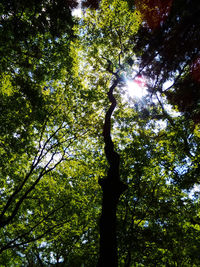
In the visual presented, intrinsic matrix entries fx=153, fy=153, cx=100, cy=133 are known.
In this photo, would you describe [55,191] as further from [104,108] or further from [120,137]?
[104,108]

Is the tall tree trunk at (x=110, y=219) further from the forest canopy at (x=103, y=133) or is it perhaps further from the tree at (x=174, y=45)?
the tree at (x=174, y=45)

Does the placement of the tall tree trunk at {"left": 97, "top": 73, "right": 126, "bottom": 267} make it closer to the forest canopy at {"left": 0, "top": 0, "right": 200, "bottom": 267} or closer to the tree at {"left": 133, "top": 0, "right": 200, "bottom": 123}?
the forest canopy at {"left": 0, "top": 0, "right": 200, "bottom": 267}

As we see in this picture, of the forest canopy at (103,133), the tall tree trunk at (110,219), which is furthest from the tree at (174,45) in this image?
the tall tree trunk at (110,219)

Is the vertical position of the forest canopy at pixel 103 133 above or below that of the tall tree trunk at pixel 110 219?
above

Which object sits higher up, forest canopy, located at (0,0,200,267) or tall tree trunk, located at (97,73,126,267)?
forest canopy, located at (0,0,200,267)

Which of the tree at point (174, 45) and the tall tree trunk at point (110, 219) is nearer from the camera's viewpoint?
the tall tree trunk at point (110, 219)

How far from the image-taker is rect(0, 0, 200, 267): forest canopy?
6.55m

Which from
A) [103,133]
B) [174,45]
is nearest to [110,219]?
[103,133]

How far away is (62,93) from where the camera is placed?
1462 cm

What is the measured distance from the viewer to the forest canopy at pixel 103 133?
6.55m

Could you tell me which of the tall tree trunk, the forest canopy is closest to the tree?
the forest canopy

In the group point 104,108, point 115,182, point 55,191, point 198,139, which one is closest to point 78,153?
point 55,191

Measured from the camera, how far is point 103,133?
8.68m

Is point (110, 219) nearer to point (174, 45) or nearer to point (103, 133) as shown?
point (103, 133)
